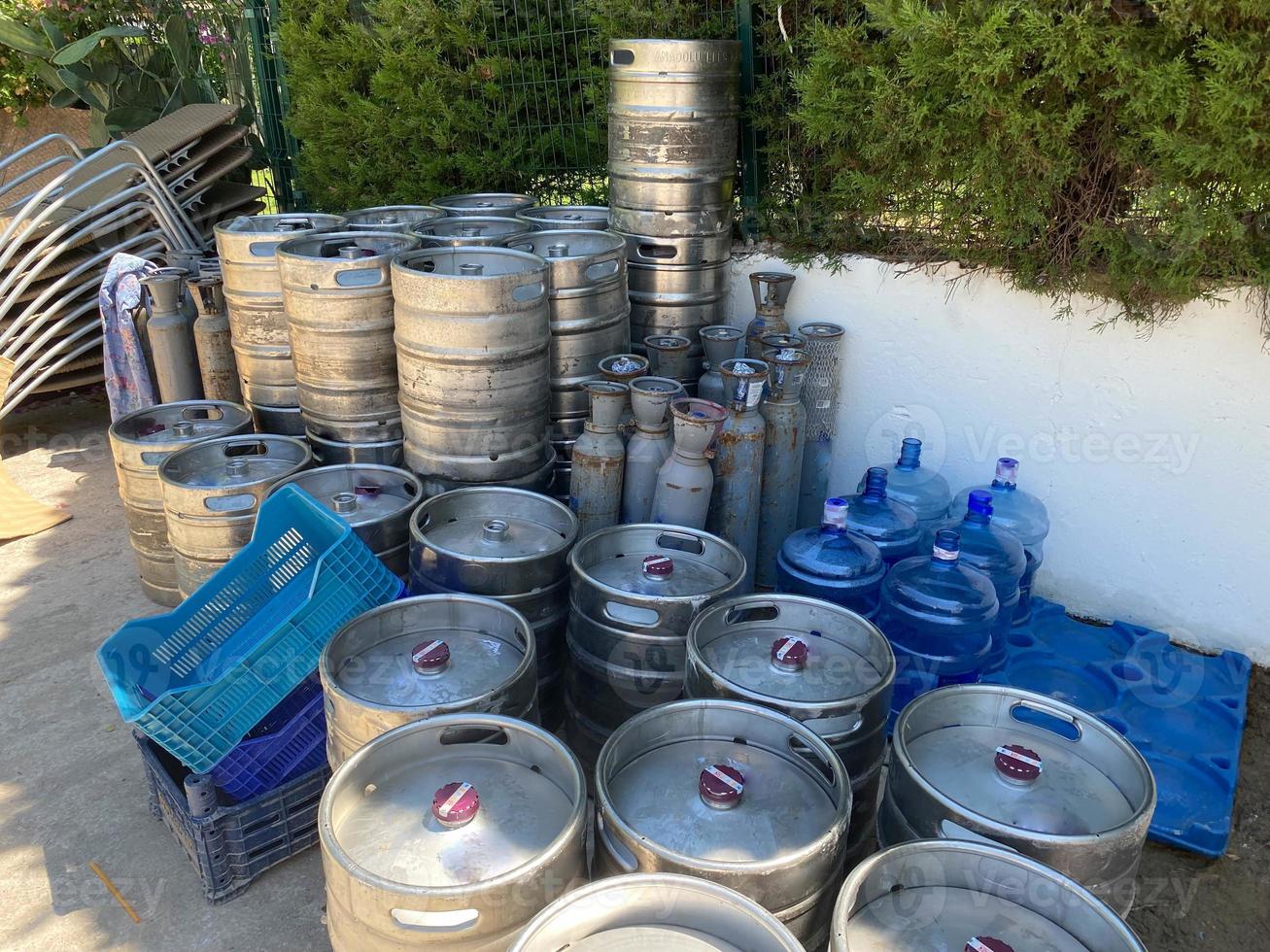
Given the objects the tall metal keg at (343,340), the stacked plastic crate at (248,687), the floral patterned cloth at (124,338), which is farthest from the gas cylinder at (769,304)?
the floral patterned cloth at (124,338)

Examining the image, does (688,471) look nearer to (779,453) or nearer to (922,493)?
(779,453)

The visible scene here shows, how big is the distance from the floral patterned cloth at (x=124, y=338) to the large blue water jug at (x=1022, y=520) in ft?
12.3

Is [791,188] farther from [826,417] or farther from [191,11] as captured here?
[191,11]

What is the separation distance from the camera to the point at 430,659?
213cm

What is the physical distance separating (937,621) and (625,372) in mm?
1296

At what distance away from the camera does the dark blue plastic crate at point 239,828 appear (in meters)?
2.37

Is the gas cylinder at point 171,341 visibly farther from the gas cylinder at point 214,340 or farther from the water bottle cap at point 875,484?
the water bottle cap at point 875,484

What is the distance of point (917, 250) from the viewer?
3.60 m

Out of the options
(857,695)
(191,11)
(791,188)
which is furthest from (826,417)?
(191,11)

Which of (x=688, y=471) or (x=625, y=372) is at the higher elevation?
(x=625, y=372)

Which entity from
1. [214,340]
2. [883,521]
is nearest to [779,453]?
[883,521]

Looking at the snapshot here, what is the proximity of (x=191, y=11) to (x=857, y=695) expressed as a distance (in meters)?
7.71

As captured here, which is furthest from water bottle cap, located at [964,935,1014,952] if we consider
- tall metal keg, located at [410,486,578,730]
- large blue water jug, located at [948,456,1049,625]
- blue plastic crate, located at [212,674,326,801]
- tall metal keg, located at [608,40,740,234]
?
tall metal keg, located at [608,40,740,234]

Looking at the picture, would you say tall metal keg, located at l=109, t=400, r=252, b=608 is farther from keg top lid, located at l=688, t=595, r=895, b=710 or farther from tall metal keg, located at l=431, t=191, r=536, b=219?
keg top lid, located at l=688, t=595, r=895, b=710
